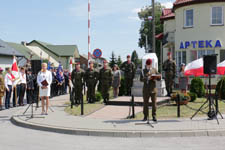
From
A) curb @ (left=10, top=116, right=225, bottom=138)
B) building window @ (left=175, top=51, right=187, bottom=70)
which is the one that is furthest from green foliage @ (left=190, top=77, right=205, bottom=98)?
building window @ (left=175, top=51, right=187, bottom=70)

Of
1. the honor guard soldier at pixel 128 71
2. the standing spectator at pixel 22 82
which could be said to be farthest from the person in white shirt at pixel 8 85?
the honor guard soldier at pixel 128 71

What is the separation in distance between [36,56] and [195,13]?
50.6 metres

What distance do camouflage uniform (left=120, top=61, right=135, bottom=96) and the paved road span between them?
7.66 m

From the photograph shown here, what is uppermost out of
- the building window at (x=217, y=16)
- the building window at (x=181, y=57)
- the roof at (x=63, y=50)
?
the roof at (x=63, y=50)

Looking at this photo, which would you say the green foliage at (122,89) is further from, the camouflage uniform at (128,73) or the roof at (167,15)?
the roof at (167,15)

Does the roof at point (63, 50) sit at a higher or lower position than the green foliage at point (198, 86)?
higher

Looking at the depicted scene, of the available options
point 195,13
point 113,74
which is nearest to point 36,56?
point 195,13

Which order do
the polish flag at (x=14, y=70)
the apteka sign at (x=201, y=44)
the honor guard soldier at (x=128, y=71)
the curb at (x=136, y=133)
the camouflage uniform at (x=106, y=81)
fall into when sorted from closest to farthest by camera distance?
the curb at (x=136, y=133) → the polish flag at (x=14, y=70) → the camouflage uniform at (x=106, y=81) → the honor guard soldier at (x=128, y=71) → the apteka sign at (x=201, y=44)

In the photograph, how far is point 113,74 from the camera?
→ 51.4ft

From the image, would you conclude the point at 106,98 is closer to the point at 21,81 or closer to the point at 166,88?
the point at 166,88

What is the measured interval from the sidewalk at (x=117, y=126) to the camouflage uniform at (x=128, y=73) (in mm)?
4847

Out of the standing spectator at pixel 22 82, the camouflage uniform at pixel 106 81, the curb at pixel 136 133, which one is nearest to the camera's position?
the curb at pixel 136 133

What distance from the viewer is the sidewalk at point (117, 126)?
8273 millimetres

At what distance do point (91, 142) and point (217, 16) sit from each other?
726 inches
